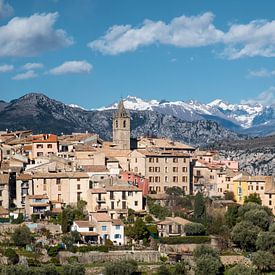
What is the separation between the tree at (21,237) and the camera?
6462cm

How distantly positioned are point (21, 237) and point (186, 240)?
16.8 metres

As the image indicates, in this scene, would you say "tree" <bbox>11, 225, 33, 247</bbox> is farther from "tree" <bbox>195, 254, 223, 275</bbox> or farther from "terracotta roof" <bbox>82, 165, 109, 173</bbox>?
"terracotta roof" <bbox>82, 165, 109, 173</bbox>

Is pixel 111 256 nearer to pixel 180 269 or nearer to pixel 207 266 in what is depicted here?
pixel 180 269

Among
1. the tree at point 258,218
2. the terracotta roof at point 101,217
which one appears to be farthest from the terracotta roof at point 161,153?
the terracotta roof at point 101,217

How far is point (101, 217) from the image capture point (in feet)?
228

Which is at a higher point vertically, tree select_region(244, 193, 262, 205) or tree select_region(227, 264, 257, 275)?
tree select_region(244, 193, 262, 205)

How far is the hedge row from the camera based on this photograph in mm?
69500

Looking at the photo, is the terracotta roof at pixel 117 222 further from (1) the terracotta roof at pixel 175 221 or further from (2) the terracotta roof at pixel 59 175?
(2) the terracotta roof at pixel 59 175

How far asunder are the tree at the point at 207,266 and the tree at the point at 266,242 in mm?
6403

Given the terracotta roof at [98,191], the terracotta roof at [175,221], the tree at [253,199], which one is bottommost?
the terracotta roof at [175,221]

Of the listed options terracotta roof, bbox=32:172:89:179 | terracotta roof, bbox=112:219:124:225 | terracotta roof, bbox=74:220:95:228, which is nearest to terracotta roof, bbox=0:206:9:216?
terracotta roof, bbox=32:172:89:179

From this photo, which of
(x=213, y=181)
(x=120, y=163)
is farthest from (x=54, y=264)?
(x=213, y=181)

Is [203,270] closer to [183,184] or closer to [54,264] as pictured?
[54,264]

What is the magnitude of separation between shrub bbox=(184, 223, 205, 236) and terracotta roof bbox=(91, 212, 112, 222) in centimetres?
834
